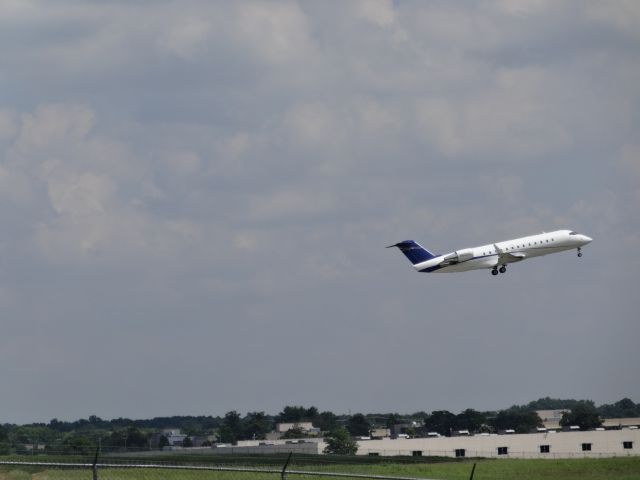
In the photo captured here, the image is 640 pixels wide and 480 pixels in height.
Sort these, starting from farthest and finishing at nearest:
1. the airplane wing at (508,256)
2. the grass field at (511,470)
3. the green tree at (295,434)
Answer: the green tree at (295,434) < the airplane wing at (508,256) < the grass field at (511,470)

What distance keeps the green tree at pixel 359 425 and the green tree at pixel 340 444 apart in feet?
187

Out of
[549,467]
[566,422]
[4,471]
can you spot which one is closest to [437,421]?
[566,422]

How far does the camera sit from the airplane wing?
112m

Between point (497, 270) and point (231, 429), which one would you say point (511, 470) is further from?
point (231, 429)

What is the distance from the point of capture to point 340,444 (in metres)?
118

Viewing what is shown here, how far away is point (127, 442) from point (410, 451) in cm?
3076

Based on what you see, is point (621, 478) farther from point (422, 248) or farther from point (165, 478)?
point (422, 248)

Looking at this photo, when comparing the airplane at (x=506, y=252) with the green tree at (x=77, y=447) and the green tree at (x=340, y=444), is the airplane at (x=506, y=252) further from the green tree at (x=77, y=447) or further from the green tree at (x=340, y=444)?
the green tree at (x=77, y=447)

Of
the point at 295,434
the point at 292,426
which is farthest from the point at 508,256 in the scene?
the point at 292,426

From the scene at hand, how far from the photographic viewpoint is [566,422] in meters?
176

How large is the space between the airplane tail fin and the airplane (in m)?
4.68

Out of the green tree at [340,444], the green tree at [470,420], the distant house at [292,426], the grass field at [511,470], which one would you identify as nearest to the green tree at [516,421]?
the green tree at [470,420]

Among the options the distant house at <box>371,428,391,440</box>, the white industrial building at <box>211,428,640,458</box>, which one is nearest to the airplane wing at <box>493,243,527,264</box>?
the white industrial building at <box>211,428,640,458</box>

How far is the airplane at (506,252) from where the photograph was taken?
367 ft
